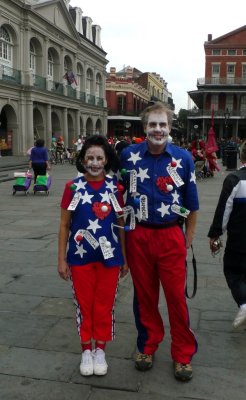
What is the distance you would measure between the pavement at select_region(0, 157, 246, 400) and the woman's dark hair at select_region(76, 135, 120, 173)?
1389 mm

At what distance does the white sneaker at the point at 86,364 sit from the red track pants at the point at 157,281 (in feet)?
1.23

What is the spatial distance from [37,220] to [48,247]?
2335 mm

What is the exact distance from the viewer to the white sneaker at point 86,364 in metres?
3.08

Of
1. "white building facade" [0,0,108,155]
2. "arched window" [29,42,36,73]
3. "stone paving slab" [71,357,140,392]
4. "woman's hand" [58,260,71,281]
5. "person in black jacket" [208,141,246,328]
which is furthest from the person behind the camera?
"arched window" [29,42,36,73]

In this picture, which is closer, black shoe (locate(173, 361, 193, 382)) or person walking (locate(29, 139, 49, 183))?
black shoe (locate(173, 361, 193, 382))

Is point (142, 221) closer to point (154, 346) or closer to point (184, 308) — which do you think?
point (184, 308)

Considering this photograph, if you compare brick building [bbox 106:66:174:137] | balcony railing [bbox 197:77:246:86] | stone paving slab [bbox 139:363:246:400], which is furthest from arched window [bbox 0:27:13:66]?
balcony railing [bbox 197:77:246:86]

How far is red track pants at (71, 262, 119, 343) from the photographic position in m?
3.11

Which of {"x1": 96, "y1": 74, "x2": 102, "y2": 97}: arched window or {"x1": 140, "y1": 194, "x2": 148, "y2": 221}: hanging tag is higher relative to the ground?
{"x1": 96, "y1": 74, "x2": 102, "y2": 97}: arched window

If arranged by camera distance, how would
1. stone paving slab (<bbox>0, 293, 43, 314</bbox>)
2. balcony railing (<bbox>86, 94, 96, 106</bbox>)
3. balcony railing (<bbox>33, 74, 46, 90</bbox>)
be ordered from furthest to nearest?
balcony railing (<bbox>86, 94, 96, 106</bbox>), balcony railing (<bbox>33, 74, 46, 90</bbox>), stone paving slab (<bbox>0, 293, 43, 314</bbox>)

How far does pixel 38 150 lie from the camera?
501 inches

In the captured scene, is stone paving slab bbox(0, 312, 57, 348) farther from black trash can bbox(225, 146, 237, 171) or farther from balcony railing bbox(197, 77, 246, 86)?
balcony railing bbox(197, 77, 246, 86)

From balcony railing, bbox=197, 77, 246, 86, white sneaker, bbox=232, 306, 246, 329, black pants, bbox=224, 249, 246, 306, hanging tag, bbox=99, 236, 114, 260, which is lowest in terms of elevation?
white sneaker, bbox=232, 306, 246, 329

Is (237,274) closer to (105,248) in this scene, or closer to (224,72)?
(105,248)
